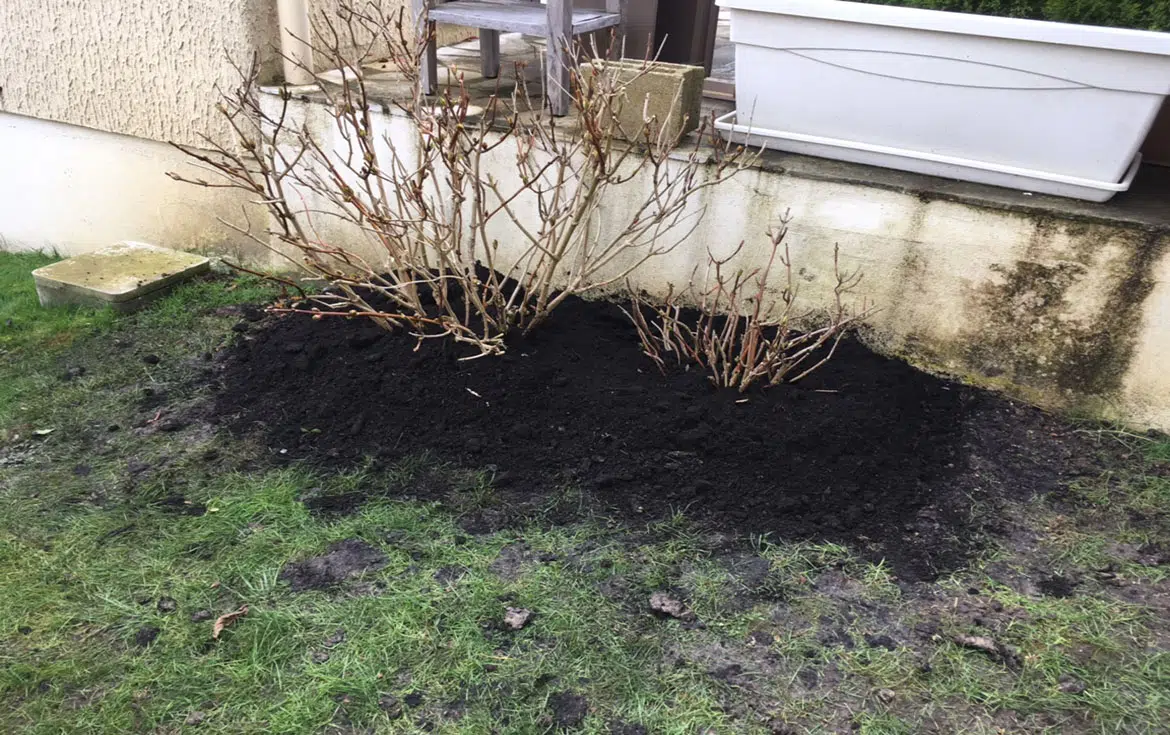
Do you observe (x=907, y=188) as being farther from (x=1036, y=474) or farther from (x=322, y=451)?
(x=322, y=451)

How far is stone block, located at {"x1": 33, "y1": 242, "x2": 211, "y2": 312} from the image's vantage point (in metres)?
4.20

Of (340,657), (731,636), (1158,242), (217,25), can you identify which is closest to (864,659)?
(731,636)

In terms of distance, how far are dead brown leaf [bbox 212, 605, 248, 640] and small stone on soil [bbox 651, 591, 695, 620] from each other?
1.14 m

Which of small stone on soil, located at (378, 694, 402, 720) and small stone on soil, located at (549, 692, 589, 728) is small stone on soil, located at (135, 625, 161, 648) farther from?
small stone on soil, located at (549, 692, 589, 728)

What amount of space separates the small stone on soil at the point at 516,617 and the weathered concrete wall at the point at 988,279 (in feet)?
5.98

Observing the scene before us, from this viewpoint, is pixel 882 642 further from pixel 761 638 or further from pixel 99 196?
pixel 99 196

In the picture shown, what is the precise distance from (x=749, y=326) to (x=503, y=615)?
135 centimetres

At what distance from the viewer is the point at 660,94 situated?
3508mm

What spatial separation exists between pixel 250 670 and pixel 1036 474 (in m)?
2.57

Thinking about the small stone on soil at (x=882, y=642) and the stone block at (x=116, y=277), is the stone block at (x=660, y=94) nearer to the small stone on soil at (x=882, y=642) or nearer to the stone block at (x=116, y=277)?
the small stone on soil at (x=882, y=642)

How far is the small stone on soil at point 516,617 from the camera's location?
7.97 ft

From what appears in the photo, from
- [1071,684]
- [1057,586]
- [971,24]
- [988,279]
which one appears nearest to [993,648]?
[1071,684]

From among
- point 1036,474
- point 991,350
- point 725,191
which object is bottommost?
point 1036,474

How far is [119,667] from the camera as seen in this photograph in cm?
231
